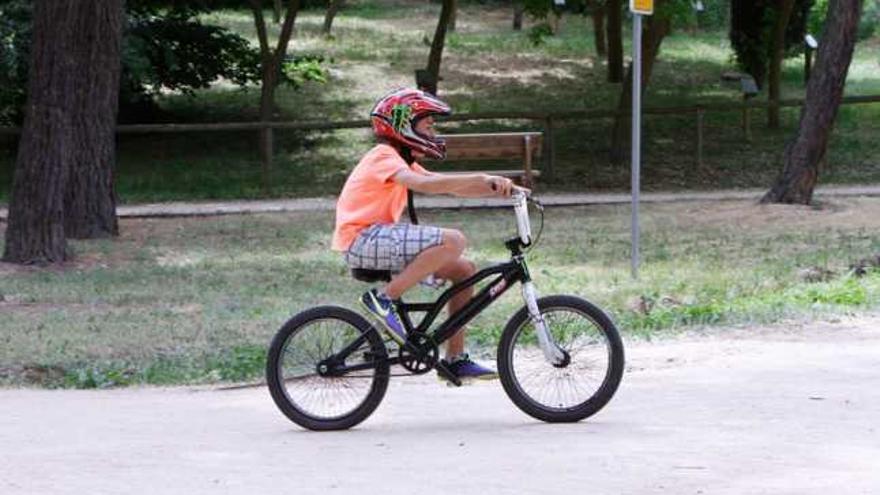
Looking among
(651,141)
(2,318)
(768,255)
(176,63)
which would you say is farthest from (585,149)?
(2,318)

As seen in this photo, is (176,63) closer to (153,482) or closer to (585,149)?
(585,149)

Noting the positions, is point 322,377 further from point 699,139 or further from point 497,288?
point 699,139

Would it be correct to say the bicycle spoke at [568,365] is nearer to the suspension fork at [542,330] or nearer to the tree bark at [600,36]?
the suspension fork at [542,330]

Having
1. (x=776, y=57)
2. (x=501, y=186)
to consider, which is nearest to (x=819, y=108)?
(x=776, y=57)

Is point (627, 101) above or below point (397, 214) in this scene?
below

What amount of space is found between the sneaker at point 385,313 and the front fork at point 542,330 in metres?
0.61

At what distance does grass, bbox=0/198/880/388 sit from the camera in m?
10.4

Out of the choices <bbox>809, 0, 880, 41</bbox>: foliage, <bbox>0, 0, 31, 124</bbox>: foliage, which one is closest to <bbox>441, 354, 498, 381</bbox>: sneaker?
<bbox>0, 0, 31, 124</bbox>: foliage

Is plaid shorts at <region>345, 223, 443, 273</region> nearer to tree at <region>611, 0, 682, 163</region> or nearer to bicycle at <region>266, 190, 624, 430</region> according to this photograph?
bicycle at <region>266, 190, 624, 430</region>

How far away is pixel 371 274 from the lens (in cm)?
778

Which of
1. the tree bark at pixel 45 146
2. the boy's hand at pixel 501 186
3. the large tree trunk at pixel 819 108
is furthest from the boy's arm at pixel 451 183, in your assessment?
the large tree trunk at pixel 819 108

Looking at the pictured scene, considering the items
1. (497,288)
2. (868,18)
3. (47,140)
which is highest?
(497,288)

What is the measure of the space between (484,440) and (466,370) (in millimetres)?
640

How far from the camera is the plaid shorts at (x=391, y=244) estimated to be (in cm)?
759
